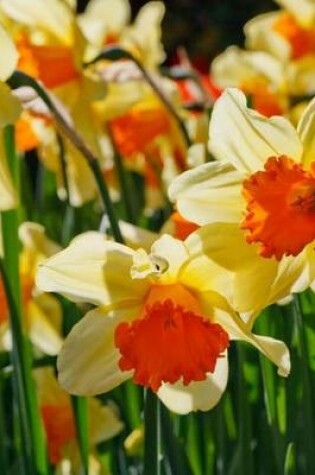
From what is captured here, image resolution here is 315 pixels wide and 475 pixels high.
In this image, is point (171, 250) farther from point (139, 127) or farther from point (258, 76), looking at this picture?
point (258, 76)

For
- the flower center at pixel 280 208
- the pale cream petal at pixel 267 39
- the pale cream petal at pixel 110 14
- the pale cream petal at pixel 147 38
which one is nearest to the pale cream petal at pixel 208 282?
the flower center at pixel 280 208

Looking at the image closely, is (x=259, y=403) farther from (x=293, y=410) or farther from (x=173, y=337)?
(x=173, y=337)

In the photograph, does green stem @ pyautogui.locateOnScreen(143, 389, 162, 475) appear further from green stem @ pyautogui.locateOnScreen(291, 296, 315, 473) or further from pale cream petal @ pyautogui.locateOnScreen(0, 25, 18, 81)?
pale cream petal @ pyautogui.locateOnScreen(0, 25, 18, 81)

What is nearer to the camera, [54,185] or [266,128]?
[266,128]

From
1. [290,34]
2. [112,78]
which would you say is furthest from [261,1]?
[112,78]

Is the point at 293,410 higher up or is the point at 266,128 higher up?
the point at 266,128

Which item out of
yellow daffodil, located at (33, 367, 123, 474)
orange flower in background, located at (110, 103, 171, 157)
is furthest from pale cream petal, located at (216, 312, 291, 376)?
orange flower in background, located at (110, 103, 171, 157)
